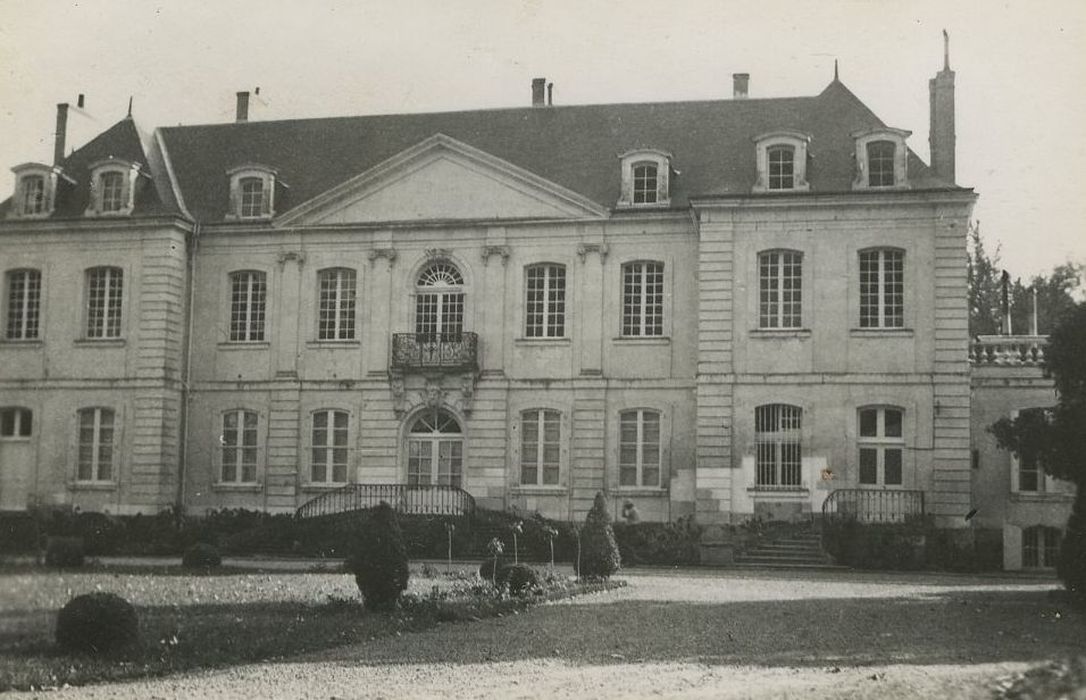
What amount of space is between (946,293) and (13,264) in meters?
23.3

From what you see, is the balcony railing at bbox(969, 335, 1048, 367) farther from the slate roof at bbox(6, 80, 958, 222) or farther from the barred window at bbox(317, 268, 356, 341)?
the barred window at bbox(317, 268, 356, 341)

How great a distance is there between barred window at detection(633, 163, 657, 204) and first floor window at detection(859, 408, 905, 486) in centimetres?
739

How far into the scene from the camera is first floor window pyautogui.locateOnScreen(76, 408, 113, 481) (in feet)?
102

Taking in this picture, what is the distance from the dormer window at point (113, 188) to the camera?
31641mm

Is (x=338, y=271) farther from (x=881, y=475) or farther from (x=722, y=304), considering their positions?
(x=881, y=475)

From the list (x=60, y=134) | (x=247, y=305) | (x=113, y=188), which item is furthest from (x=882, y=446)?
(x=60, y=134)

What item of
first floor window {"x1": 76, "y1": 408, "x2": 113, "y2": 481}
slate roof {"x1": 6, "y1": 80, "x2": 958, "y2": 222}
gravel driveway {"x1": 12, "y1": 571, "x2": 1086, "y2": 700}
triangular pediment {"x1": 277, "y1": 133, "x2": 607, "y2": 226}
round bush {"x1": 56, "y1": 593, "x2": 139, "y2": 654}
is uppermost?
slate roof {"x1": 6, "y1": 80, "x2": 958, "y2": 222}

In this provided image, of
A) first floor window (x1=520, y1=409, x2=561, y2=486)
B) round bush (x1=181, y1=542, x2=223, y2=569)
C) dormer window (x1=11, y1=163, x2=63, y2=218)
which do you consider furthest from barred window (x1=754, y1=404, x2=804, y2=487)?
dormer window (x1=11, y1=163, x2=63, y2=218)

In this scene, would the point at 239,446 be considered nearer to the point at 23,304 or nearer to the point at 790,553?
the point at 23,304

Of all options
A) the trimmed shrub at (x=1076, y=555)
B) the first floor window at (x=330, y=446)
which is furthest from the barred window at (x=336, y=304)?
the trimmed shrub at (x=1076, y=555)

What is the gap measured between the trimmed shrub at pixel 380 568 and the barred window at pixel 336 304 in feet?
55.3

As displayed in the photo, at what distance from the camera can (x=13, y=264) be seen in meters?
31.5

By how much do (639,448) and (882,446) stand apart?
18.7ft

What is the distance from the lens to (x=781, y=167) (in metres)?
29.2
